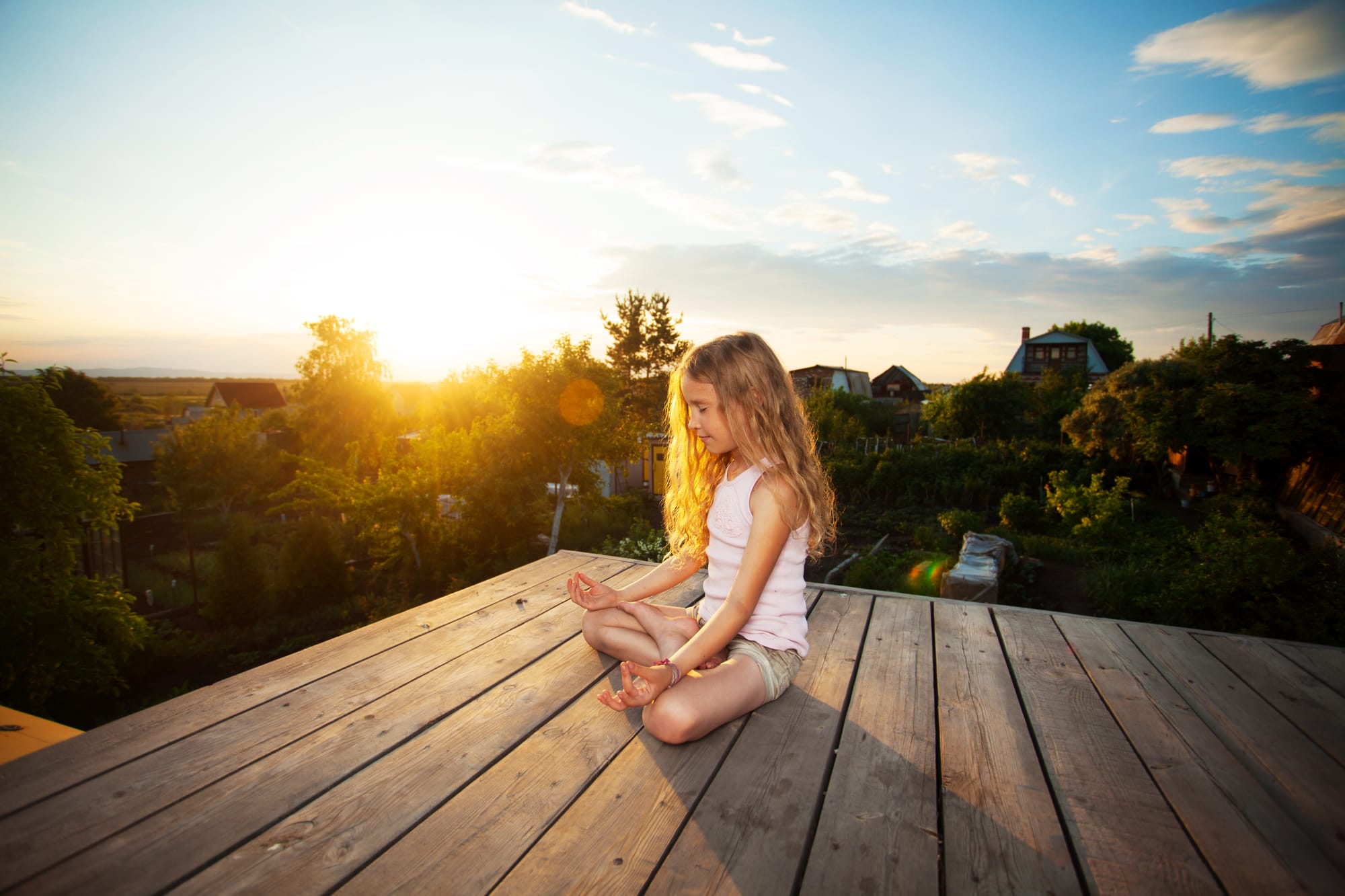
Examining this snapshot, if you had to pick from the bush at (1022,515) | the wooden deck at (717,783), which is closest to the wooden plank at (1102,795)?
the wooden deck at (717,783)

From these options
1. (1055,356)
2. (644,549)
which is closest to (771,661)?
(644,549)

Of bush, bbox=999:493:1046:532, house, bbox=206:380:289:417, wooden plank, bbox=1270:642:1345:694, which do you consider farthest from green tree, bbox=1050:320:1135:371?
house, bbox=206:380:289:417

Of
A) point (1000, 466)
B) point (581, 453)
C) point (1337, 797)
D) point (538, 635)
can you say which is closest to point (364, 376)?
point (581, 453)

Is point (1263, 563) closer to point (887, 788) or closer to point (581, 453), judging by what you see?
point (887, 788)

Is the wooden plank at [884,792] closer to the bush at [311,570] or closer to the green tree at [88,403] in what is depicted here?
the bush at [311,570]

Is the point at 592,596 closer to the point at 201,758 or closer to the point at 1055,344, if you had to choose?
the point at 201,758

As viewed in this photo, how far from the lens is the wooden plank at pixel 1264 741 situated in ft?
4.37

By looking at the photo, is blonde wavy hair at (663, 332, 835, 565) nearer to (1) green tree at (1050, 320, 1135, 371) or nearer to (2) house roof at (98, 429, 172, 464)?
(2) house roof at (98, 429, 172, 464)

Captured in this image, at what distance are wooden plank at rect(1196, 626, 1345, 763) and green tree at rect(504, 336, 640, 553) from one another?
32.1ft

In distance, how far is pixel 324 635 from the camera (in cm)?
916

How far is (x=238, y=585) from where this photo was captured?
9.47m

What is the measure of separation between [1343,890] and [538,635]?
219 centimetres

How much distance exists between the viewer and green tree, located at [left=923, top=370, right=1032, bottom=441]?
20.4m

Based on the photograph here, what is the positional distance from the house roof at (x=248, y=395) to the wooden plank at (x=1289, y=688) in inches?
2043
